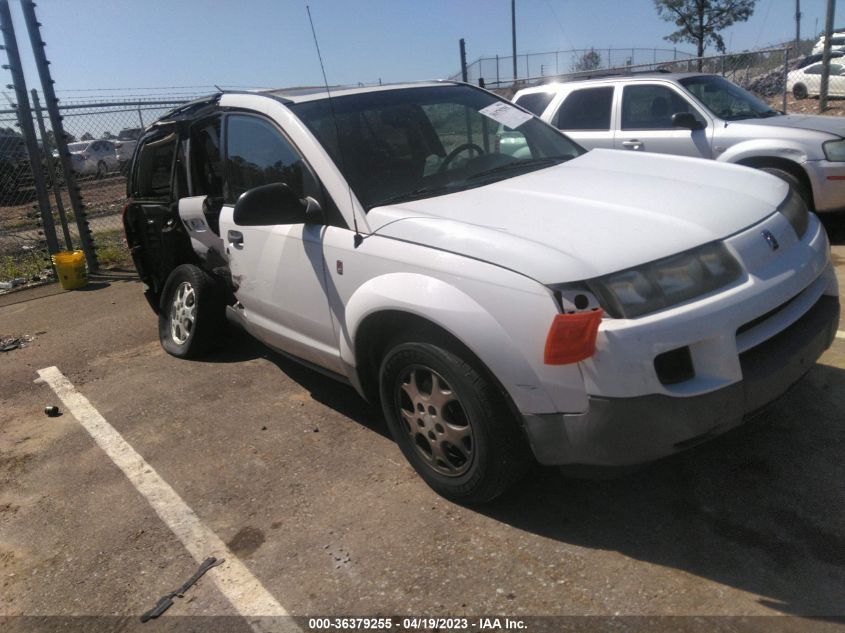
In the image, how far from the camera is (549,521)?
2996mm

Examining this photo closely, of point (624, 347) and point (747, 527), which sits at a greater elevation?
point (624, 347)

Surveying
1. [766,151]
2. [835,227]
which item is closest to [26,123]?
[766,151]

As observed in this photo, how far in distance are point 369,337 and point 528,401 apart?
0.98 meters

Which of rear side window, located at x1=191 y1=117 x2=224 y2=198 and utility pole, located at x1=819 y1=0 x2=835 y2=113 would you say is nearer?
rear side window, located at x1=191 y1=117 x2=224 y2=198

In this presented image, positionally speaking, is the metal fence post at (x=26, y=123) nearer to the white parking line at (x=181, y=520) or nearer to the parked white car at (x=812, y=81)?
the white parking line at (x=181, y=520)

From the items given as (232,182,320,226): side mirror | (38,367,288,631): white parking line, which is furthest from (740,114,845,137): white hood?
(38,367,288,631): white parking line

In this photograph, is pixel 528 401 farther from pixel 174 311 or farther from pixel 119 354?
pixel 119 354

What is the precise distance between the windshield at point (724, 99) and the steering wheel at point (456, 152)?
4481mm

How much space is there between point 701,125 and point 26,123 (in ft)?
25.0

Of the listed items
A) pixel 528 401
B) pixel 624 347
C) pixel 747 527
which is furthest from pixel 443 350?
pixel 747 527

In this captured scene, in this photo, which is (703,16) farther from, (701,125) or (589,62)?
(701,125)

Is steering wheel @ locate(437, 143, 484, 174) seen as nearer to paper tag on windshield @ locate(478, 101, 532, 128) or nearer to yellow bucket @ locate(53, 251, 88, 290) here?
paper tag on windshield @ locate(478, 101, 532, 128)

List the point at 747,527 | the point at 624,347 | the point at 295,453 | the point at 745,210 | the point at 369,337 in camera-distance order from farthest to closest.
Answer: the point at 295,453
the point at 369,337
the point at 745,210
the point at 747,527
the point at 624,347

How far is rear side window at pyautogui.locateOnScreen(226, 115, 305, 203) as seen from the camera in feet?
12.4
